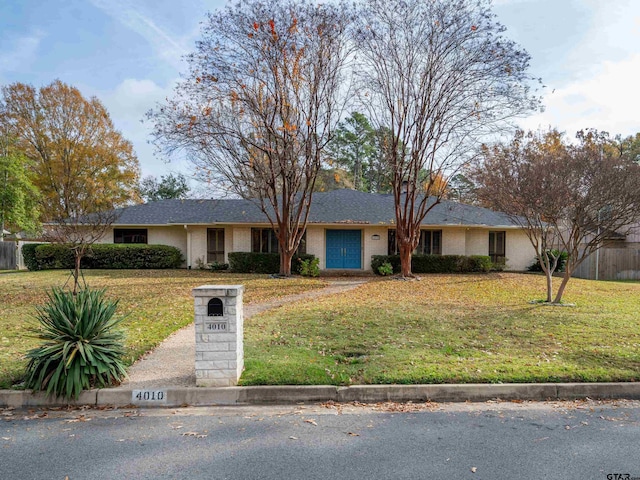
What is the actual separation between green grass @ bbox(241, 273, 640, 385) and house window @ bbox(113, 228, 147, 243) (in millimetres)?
15703

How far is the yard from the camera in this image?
550 centimetres

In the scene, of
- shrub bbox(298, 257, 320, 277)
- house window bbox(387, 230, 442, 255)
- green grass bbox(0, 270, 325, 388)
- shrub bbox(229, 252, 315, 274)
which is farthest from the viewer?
house window bbox(387, 230, 442, 255)

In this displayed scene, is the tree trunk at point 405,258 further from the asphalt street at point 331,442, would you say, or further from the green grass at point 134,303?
the asphalt street at point 331,442

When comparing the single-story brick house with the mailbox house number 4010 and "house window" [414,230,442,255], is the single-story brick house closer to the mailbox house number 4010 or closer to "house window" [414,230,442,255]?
"house window" [414,230,442,255]

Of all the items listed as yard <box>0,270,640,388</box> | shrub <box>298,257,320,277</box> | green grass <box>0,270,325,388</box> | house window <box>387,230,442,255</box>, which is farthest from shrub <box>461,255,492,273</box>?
green grass <box>0,270,325,388</box>

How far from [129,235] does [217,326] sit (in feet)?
69.4

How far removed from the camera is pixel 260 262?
66.9 ft

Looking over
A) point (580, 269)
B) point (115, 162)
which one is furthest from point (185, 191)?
point (580, 269)

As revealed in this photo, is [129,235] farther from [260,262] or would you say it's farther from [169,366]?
→ [169,366]

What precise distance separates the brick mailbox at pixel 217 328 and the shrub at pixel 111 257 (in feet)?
61.3

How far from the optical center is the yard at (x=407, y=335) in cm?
550

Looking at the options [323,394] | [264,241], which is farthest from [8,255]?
[323,394]

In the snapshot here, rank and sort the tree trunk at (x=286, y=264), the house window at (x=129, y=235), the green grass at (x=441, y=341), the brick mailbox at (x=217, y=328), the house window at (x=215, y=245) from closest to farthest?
the brick mailbox at (x=217, y=328)
the green grass at (x=441, y=341)
the tree trunk at (x=286, y=264)
the house window at (x=215, y=245)
the house window at (x=129, y=235)

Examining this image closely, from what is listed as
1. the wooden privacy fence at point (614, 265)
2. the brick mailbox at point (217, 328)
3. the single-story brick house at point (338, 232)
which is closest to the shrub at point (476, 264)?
the single-story brick house at point (338, 232)
